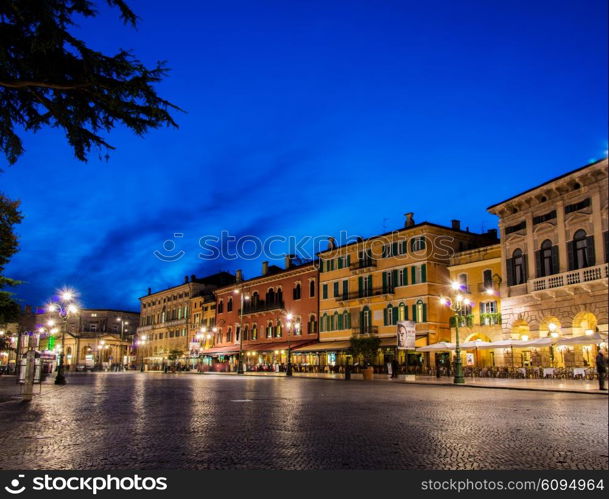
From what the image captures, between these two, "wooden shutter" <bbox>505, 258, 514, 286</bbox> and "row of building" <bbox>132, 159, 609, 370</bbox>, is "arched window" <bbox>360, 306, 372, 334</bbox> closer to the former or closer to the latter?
"row of building" <bbox>132, 159, 609, 370</bbox>

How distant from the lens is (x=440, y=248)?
152 ft

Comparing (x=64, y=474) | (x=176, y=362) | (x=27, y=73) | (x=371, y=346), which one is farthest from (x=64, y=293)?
(x=176, y=362)

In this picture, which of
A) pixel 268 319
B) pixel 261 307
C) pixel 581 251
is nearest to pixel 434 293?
pixel 581 251

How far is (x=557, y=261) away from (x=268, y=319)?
115 ft

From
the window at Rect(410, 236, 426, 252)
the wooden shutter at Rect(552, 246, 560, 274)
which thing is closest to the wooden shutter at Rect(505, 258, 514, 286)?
the wooden shutter at Rect(552, 246, 560, 274)

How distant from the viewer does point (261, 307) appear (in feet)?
210

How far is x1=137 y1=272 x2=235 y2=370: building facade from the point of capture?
80125 mm

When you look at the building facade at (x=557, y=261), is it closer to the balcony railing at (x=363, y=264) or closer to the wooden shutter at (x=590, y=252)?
the wooden shutter at (x=590, y=252)

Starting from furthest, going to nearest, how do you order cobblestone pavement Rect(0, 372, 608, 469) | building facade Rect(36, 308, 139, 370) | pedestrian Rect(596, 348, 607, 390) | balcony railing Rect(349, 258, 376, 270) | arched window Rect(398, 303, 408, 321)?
building facade Rect(36, 308, 139, 370) < balcony railing Rect(349, 258, 376, 270) < arched window Rect(398, 303, 408, 321) < pedestrian Rect(596, 348, 607, 390) < cobblestone pavement Rect(0, 372, 608, 469)

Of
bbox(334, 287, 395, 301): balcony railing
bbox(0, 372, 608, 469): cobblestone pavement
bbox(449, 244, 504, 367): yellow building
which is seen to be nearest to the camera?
bbox(0, 372, 608, 469): cobblestone pavement

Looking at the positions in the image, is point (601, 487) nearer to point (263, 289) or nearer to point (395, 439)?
point (395, 439)

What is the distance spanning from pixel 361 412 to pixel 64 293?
2341cm

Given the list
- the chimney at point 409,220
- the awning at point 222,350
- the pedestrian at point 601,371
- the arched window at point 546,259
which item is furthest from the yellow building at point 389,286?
the pedestrian at point 601,371

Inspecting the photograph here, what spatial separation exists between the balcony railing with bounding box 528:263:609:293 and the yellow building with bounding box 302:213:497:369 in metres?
10.9
